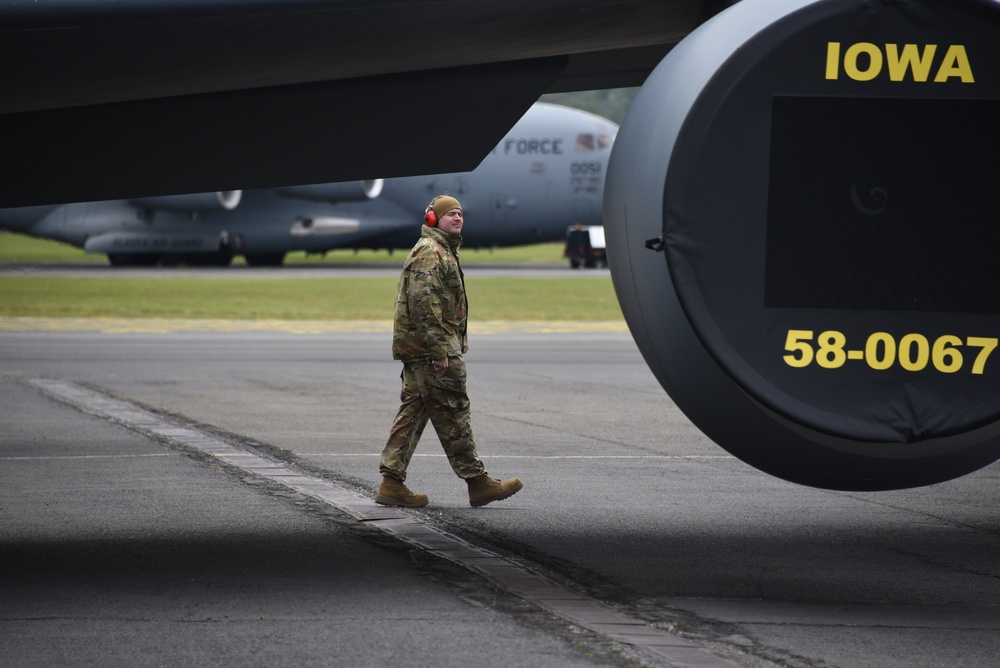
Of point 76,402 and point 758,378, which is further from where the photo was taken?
point 76,402

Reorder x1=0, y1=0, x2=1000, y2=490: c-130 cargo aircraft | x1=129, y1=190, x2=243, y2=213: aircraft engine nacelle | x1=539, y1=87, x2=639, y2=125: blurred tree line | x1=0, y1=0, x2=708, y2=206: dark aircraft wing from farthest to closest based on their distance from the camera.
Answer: x1=539, y1=87, x2=639, y2=125: blurred tree line < x1=129, y1=190, x2=243, y2=213: aircraft engine nacelle < x1=0, y1=0, x2=708, y2=206: dark aircraft wing < x1=0, y1=0, x2=1000, y2=490: c-130 cargo aircraft

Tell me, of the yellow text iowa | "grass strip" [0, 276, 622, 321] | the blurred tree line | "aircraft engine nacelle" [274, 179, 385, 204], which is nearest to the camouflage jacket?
the yellow text iowa

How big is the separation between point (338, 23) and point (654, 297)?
6.58ft

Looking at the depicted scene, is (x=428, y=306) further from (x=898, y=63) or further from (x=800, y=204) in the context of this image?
(x=898, y=63)

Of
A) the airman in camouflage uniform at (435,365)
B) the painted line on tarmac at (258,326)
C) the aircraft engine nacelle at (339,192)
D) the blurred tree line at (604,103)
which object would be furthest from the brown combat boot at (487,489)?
the blurred tree line at (604,103)

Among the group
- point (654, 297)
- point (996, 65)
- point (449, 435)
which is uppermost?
point (996, 65)

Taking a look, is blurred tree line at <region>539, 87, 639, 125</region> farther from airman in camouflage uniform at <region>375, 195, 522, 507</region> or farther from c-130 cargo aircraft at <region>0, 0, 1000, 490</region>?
c-130 cargo aircraft at <region>0, 0, 1000, 490</region>

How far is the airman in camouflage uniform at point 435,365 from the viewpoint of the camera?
8.56m

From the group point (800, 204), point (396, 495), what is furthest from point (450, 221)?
point (800, 204)

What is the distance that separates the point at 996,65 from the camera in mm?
6301

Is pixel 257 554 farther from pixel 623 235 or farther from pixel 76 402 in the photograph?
pixel 76 402

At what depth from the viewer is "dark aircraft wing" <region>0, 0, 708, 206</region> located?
642 cm

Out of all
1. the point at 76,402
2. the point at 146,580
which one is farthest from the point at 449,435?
the point at 76,402

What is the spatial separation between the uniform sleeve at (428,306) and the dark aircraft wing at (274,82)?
622 millimetres
